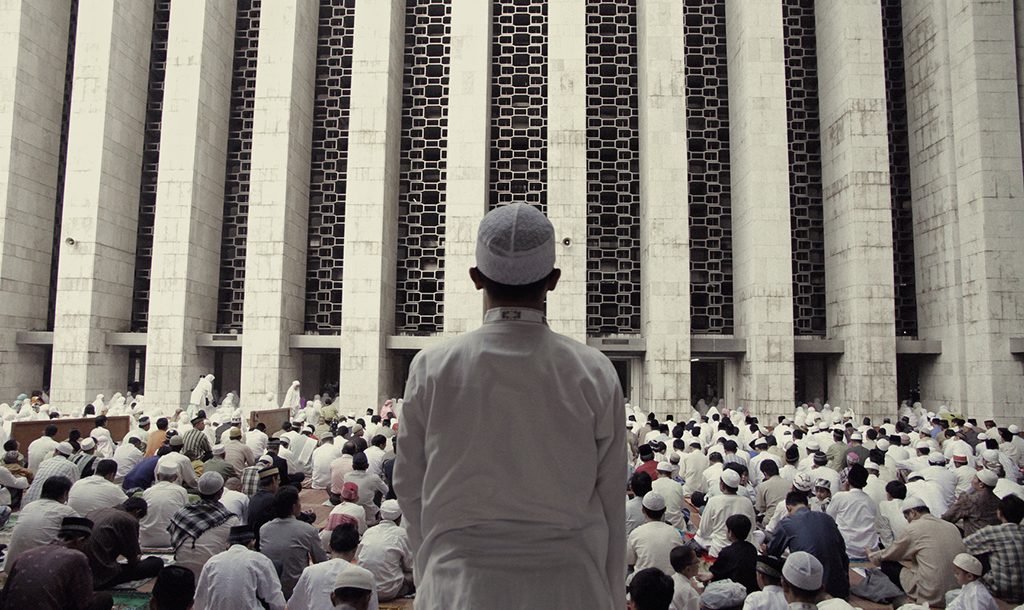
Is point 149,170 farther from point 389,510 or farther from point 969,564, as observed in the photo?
point 969,564

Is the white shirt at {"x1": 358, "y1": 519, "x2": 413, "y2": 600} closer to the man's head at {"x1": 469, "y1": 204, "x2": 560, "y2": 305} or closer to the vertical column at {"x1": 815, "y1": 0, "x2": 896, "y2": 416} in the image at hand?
the man's head at {"x1": 469, "y1": 204, "x2": 560, "y2": 305}

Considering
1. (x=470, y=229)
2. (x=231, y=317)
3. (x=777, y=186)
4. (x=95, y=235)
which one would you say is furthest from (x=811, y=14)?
(x=95, y=235)

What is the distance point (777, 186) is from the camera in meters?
19.9

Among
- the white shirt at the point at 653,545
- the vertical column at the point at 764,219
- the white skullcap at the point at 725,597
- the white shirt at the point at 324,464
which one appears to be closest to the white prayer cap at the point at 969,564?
the white skullcap at the point at 725,597

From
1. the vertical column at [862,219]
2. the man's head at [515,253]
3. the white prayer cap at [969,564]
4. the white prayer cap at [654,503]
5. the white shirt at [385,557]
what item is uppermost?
the vertical column at [862,219]

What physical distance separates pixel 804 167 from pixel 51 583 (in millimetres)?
22368

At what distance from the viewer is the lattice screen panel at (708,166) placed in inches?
856

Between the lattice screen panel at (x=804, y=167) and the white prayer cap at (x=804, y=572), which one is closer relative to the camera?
the white prayer cap at (x=804, y=572)

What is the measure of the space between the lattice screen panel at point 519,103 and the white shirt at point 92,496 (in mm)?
16299

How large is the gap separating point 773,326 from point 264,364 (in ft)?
48.1

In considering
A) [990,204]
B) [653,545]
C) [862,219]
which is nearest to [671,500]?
[653,545]

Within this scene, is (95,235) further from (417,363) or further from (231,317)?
(417,363)

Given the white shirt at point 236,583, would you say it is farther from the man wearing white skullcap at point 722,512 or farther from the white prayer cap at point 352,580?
the man wearing white skullcap at point 722,512

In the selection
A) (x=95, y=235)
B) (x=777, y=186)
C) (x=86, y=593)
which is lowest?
(x=86, y=593)
